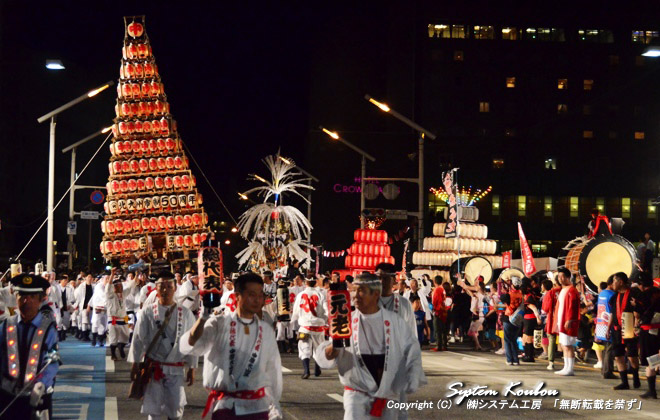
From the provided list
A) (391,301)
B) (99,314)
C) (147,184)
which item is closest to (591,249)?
(99,314)

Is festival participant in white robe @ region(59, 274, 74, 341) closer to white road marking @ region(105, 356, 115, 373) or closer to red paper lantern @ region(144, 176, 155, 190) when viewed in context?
white road marking @ region(105, 356, 115, 373)

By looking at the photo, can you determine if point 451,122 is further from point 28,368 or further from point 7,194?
point 28,368

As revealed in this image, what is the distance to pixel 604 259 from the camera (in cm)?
2233

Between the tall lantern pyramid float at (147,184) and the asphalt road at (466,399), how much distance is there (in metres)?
26.2

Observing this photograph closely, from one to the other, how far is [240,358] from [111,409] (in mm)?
6513

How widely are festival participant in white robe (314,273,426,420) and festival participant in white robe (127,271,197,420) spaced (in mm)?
2254

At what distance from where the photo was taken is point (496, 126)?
79.2 metres

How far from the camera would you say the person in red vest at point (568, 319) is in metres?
18.2

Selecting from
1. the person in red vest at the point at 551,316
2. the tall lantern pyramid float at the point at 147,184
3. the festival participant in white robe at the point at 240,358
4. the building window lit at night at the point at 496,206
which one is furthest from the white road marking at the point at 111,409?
the building window lit at night at the point at 496,206

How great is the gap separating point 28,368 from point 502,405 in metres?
7.92

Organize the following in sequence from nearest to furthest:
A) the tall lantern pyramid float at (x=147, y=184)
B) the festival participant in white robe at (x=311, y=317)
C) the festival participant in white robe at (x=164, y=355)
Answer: the festival participant in white robe at (x=164, y=355), the festival participant in white robe at (x=311, y=317), the tall lantern pyramid float at (x=147, y=184)

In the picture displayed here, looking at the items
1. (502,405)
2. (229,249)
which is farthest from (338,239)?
(502,405)

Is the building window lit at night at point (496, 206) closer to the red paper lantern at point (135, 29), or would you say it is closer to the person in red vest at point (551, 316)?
the red paper lantern at point (135, 29)

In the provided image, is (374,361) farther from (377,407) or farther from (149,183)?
(149,183)
